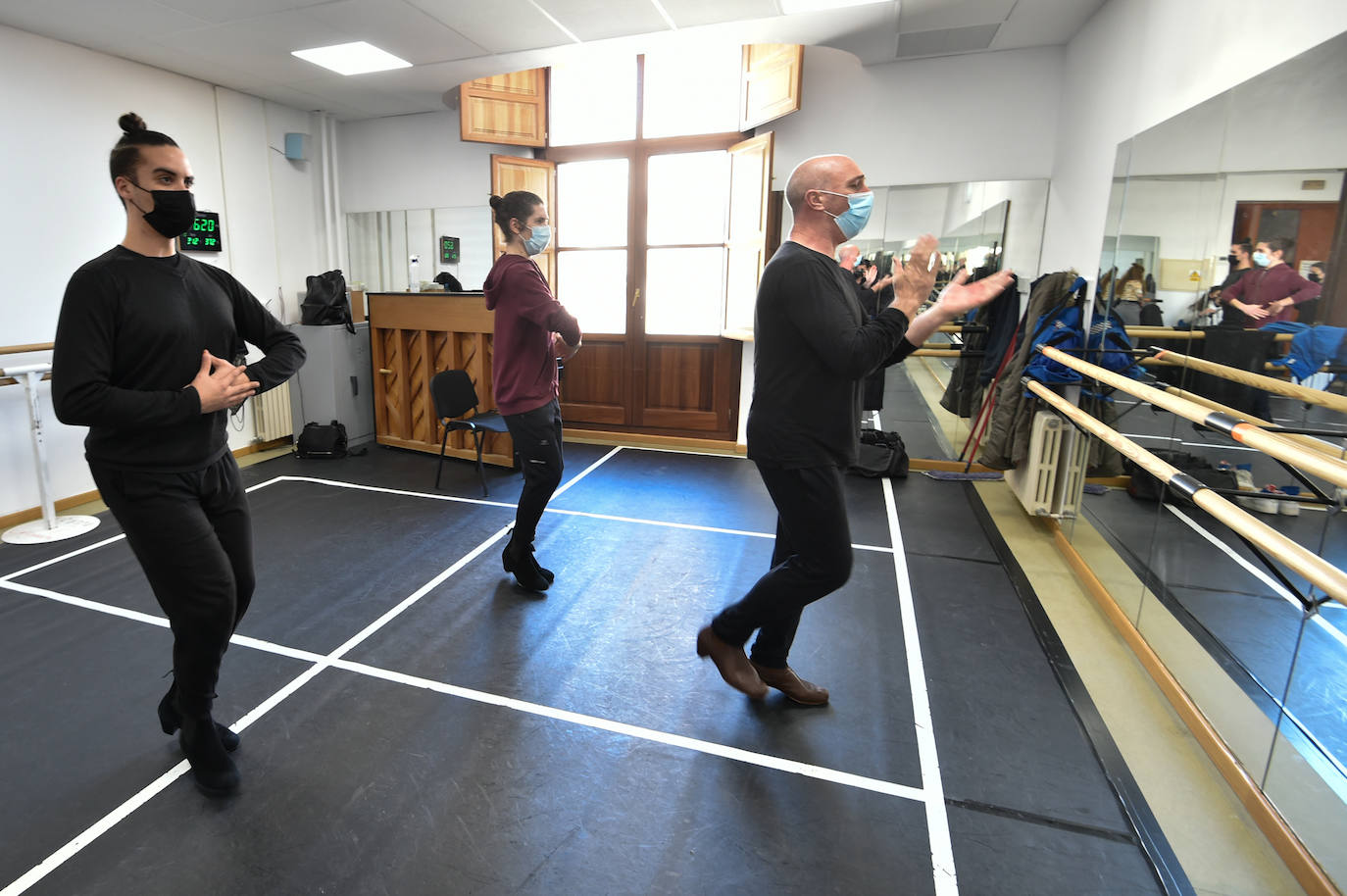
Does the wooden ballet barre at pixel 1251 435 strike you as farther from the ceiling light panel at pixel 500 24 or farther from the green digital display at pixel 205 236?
the green digital display at pixel 205 236

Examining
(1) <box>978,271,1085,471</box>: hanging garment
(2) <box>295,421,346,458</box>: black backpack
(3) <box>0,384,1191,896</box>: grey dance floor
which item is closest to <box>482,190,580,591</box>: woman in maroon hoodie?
(3) <box>0,384,1191,896</box>: grey dance floor

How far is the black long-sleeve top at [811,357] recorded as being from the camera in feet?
5.77

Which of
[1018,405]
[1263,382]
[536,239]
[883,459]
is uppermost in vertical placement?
[536,239]

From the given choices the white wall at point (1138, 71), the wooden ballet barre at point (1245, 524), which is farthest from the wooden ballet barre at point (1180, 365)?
the white wall at point (1138, 71)

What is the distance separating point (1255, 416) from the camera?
6.91ft

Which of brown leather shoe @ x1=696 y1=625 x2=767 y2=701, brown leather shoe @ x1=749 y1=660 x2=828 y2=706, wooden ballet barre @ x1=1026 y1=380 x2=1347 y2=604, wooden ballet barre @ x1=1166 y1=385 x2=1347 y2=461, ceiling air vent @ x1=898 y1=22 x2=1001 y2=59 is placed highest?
ceiling air vent @ x1=898 y1=22 x2=1001 y2=59

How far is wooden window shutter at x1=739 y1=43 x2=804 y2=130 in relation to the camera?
4.83 m

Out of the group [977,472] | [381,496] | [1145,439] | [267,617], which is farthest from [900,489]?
[267,617]

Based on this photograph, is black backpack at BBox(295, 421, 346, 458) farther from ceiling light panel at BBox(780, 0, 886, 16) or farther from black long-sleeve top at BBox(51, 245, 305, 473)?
ceiling light panel at BBox(780, 0, 886, 16)

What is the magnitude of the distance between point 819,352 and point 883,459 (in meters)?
3.58

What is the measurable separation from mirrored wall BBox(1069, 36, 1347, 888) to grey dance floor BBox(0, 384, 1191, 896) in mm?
438

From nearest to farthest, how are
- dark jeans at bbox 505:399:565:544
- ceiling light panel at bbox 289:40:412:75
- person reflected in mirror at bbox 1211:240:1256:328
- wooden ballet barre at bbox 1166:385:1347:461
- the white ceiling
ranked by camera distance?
1. wooden ballet barre at bbox 1166:385:1347:461
2. person reflected in mirror at bbox 1211:240:1256:328
3. dark jeans at bbox 505:399:565:544
4. the white ceiling
5. ceiling light panel at bbox 289:40:412:75

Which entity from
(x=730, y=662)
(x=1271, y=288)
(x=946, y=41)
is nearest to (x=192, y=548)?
(x=730, y=662)

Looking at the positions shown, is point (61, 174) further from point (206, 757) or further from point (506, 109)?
point (206, 757)
